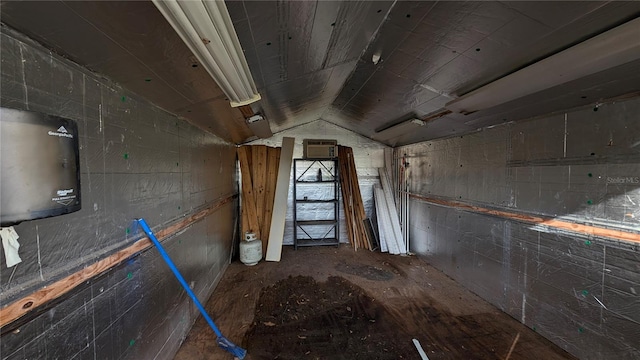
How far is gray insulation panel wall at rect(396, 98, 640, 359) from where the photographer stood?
1.75 metres

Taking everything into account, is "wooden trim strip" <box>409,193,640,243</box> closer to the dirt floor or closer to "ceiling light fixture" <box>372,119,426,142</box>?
the dirt floor

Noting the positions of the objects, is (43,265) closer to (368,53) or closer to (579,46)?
(368,53)

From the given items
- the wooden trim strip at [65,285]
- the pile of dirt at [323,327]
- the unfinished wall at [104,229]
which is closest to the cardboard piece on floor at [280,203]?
the pile of dirt at [323,327]

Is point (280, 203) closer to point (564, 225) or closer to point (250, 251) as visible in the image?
point (250, 251)

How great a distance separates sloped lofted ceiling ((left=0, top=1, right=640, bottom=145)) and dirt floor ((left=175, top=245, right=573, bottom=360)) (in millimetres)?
1876

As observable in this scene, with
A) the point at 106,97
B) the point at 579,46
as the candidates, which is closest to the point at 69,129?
the point at 106,97

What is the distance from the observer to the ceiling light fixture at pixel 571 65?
1251mm

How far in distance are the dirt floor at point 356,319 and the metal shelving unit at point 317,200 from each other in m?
1.29

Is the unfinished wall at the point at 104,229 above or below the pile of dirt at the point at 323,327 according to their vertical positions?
above

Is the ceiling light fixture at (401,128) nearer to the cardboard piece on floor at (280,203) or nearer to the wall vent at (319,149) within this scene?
the wall vent at (319,149)

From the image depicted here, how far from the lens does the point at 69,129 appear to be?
38.0 inches

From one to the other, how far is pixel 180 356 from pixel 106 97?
6.05ft

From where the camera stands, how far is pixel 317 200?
490cm

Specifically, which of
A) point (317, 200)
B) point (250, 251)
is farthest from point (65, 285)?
point (317, 200)
